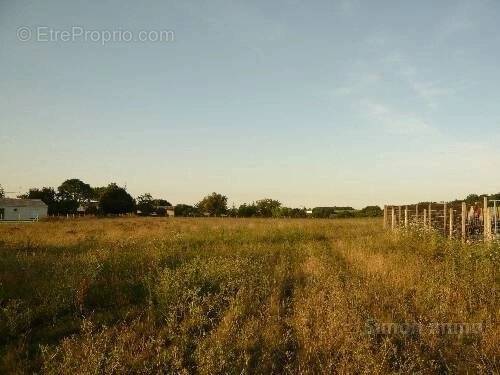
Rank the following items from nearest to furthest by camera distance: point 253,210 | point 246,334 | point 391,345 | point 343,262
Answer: point 391,345 < point 246,334 < point 343,262 < point 253,210

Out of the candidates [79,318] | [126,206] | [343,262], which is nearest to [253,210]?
[126,206]

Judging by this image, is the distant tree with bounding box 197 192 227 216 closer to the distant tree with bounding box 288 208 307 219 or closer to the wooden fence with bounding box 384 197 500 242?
the distant tree with bounding box 288 208 307 219

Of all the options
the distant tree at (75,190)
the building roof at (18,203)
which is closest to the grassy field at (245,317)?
the building roof at (18,203)

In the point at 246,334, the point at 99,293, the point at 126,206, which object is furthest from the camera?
the point at 126,206

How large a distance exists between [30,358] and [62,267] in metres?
4.24

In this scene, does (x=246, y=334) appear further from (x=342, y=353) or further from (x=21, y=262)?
(x=21, y=262)

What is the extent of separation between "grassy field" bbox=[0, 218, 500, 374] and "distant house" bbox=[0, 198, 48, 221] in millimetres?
60620

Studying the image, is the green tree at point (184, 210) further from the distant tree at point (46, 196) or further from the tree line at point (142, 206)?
the distant tree at point (46, 196)

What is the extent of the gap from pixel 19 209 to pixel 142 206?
24017 mm

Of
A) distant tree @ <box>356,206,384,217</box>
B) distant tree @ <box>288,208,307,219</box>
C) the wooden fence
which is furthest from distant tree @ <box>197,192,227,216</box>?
the wooden fence

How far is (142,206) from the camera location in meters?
81.2

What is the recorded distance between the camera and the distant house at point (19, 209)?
60969 mm

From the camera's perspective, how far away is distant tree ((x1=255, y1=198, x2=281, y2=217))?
253 feet

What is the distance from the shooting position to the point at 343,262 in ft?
34.2
